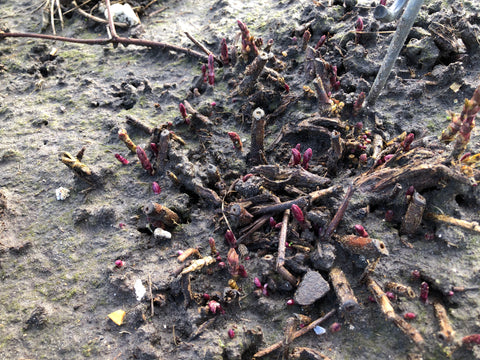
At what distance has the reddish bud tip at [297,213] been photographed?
2.81m

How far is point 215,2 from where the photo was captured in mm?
5914

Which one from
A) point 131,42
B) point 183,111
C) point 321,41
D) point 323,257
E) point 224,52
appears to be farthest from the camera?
point 131,42

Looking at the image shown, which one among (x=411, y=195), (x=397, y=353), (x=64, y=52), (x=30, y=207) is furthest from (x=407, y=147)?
(x=64, y=52)

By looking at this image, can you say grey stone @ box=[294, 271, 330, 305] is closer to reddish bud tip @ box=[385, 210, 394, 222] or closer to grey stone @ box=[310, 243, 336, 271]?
grey stone @ box=[310, 243, 336, 271]

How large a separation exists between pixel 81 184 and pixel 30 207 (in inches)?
21.1

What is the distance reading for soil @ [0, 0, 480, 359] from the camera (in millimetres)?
2625

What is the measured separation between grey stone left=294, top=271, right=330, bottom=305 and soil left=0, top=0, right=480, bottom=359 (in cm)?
10

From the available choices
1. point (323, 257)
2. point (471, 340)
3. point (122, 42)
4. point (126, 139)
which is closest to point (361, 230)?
point (323, 257)

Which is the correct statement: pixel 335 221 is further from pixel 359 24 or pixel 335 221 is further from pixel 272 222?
pixel 359 24

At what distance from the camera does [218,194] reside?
11.0ft

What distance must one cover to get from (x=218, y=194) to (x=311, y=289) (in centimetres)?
124

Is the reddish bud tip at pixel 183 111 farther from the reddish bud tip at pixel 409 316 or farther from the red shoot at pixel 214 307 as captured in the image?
the reddish bud tip at pixel 409 316

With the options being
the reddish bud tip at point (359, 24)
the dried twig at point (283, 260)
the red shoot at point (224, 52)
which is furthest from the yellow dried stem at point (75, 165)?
the reddish bud tip at point (359, 24)

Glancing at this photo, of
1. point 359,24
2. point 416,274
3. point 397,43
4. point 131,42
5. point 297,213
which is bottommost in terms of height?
point 416,274
